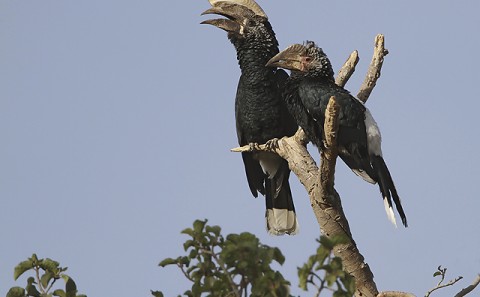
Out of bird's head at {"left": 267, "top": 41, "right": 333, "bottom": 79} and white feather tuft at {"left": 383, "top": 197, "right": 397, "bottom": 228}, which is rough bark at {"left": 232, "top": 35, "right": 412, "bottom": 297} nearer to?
white feather tuft at {"left": 383, "top": 197, "right": 397, "bottom": 228}

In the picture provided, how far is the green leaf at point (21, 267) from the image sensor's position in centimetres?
282

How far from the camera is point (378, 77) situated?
5.84 metres

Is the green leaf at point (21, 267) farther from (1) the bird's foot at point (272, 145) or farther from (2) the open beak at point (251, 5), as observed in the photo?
(2) the open beak at point (251, 5)

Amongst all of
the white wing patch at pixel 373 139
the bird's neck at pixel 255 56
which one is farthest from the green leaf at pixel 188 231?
the bird's neck at pixel 255 56

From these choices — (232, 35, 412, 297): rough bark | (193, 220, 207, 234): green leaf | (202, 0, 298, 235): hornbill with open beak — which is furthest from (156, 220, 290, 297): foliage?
(202, 0, 298, 235): hornbill with open beak

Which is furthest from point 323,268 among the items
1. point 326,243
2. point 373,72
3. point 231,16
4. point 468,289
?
point 231,16

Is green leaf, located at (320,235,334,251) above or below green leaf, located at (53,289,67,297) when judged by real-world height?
above

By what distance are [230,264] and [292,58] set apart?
357 cm

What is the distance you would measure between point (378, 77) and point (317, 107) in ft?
1.92

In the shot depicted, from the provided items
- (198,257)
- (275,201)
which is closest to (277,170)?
(275,201)

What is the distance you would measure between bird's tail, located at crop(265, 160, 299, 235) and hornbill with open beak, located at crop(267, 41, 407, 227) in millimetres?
1342

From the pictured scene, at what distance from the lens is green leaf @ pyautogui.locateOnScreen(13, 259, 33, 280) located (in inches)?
111

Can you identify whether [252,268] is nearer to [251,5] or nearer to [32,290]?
[32,290]

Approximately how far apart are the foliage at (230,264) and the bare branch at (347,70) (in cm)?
336
